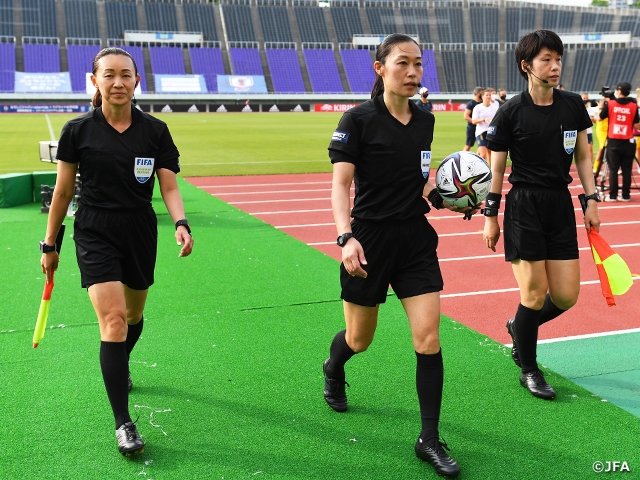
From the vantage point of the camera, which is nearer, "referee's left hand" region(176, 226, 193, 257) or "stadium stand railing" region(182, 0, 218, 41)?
"referee's left hand" region(176, 226, 193, 257)

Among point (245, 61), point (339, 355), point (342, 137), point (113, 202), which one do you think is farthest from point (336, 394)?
point (245, 61)

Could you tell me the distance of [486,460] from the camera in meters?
3.51

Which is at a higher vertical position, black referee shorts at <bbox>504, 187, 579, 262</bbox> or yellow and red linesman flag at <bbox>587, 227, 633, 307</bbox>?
black referee shorts at <bbox>504, 187, 579, 262</bbox>

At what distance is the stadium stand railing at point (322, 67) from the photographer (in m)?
66.8

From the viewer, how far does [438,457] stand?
3371 millimetres

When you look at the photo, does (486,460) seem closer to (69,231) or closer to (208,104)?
(69,231)

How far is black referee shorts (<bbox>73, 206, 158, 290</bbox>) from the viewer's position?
3.67 meters

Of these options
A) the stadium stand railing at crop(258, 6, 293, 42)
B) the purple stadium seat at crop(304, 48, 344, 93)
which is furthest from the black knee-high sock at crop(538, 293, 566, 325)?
the stadium stand railing at crop(258, 6, 293, 42)

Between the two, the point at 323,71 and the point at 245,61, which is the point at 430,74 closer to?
the point at 323,71

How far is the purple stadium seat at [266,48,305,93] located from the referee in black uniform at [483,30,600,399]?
2435 inches

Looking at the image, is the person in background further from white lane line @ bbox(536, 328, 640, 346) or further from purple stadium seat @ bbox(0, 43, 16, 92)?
purple stadium seat @ bbox(0, 43, 16, 92)

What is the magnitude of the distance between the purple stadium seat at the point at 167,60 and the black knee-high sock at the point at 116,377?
206 feet

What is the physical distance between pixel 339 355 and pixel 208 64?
214 feet

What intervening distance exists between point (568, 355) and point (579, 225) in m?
6.00
